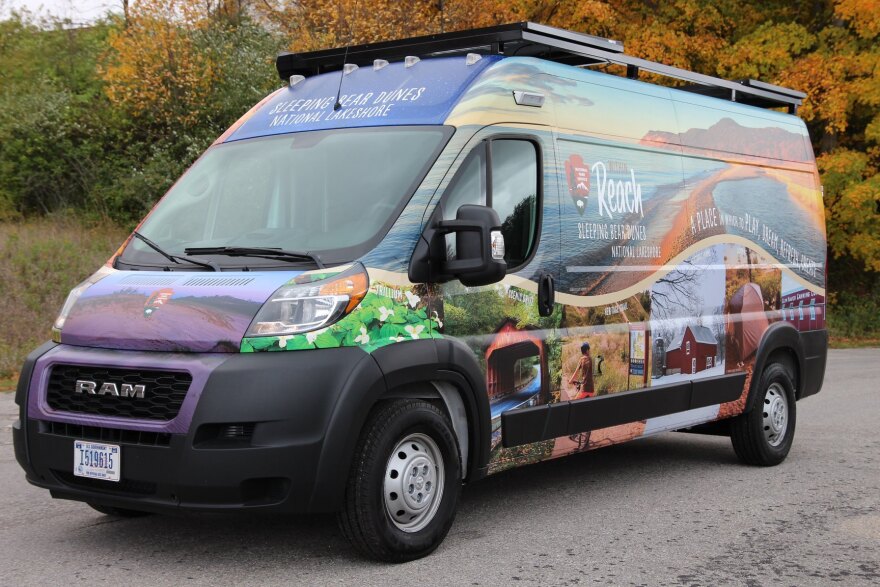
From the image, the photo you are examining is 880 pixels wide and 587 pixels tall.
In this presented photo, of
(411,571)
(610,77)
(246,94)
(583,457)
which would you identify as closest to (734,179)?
(610,77)

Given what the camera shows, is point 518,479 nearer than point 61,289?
Yes

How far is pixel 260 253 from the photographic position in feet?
17.8

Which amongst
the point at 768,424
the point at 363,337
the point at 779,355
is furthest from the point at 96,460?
the point at 779,355

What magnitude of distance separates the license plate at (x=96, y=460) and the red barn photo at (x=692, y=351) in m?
3.66

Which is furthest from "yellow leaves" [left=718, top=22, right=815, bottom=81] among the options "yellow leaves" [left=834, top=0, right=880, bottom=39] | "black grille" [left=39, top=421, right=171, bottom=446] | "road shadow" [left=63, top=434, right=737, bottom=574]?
"black grille" [left=39, top=421, right=171, bottom=446]

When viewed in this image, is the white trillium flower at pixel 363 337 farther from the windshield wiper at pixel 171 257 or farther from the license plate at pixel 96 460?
the license plate at pixel 96 460

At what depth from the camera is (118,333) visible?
5195 mm

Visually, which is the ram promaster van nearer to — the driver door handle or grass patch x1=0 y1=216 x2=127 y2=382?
the driver door handle

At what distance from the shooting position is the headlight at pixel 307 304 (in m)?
4.99

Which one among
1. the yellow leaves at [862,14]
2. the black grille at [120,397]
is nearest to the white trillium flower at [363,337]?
the black grille at [120,397]

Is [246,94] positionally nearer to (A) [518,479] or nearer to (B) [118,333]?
(A) [518,479]

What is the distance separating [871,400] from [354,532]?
860 centimetres

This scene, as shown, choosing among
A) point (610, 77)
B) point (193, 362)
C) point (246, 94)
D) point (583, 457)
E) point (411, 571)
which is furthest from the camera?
point (246, 94)

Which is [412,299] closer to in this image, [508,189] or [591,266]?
[508,189]
